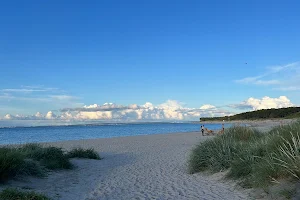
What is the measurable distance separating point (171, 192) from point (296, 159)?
10.6 feet

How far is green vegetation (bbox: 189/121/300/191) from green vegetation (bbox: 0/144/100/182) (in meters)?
5.17

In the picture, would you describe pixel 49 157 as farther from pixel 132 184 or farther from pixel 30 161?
pixel 132 184

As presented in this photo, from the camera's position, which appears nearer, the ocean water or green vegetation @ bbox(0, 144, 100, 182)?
green vegetation @ bbox(0, 144, 100, 182)

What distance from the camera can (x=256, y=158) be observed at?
934 centimetres

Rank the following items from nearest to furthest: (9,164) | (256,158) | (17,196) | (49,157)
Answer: (17,196) < (256,158) < (9,164) < (49,157)

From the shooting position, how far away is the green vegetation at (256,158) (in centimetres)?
747

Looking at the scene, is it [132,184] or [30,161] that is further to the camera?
[30,161]

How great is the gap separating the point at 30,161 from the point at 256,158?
23.9 feet

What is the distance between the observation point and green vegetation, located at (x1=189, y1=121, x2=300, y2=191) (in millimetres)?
7473

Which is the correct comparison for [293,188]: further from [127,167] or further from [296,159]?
[127,167]

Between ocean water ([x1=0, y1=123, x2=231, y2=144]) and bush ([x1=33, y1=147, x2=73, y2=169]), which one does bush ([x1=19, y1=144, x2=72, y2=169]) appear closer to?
bush ([x1=33, y1=147, x2=73, y2=169])

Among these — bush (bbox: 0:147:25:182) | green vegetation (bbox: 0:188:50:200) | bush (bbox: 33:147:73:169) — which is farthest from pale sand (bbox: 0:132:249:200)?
green vegetation (bbox: 0:188:50:200)

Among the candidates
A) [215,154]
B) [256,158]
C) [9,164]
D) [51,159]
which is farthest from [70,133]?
[256,158]

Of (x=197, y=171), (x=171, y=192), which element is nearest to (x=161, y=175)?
(x=197, y=171)
